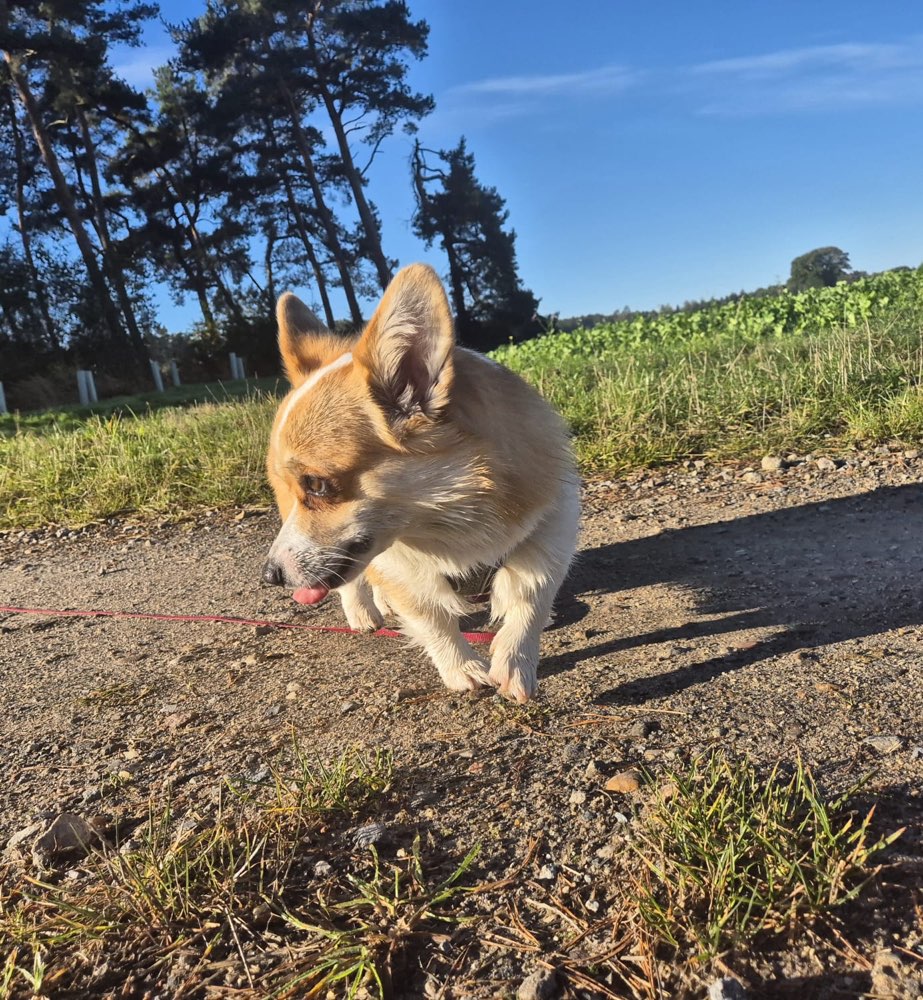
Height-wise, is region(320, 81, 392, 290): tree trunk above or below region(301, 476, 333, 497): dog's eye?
above

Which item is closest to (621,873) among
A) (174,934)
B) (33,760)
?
(174,934)

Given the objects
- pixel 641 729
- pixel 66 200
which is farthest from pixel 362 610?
pixel 66 200

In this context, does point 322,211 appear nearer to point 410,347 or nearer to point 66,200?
point 66,200

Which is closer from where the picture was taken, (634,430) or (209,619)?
(209,619)

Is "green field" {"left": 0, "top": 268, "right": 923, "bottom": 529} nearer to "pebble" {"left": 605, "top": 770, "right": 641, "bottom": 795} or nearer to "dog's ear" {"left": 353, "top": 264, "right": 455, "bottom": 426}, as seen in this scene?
"dog's ear" {"left": 353, "top": 264, "right": 455, "bottom": 426}

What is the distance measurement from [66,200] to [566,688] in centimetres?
2666

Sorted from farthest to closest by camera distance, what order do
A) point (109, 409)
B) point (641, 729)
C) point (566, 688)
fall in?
point (109, 409) → point (566, 688) → point (641, 729)

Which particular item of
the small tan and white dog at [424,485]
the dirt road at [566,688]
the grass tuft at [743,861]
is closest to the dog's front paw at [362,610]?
the dirt road at [566,688]

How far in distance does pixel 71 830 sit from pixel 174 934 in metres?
0.50

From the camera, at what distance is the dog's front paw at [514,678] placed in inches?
91.0

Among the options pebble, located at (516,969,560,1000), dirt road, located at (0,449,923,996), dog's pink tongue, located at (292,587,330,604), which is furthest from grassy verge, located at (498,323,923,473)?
pebble, located at (516,969,560,1000)

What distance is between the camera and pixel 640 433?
19.1 feet

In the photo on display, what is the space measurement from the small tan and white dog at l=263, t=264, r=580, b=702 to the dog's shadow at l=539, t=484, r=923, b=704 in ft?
1.17

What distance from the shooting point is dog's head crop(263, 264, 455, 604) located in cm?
229
